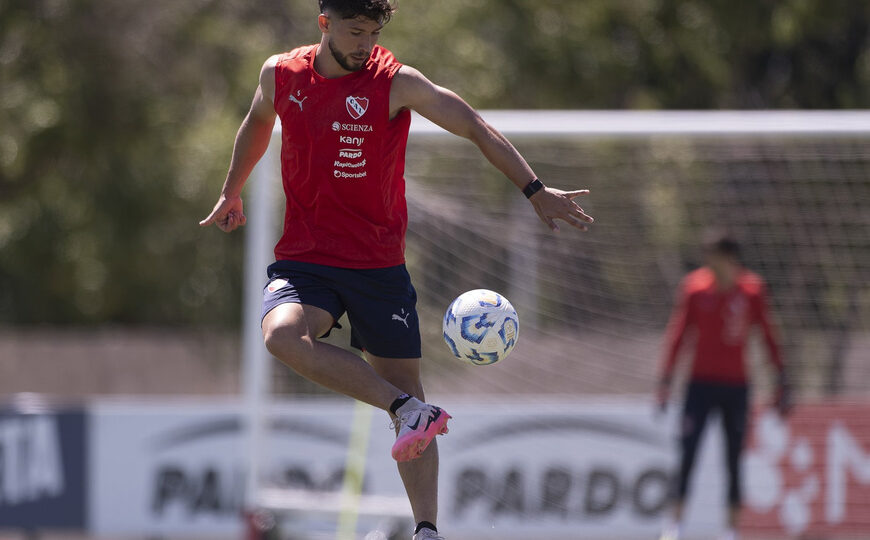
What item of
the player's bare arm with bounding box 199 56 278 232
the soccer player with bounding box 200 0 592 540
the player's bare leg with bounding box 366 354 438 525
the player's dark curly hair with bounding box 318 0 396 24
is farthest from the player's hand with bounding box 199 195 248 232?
the player's dark curly hair with bounding box 318 0 396 24

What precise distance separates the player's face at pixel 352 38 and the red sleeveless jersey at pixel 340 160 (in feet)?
0.31

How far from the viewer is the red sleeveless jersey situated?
482cm

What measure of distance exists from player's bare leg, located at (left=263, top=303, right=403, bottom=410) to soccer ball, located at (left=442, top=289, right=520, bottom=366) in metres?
0.39

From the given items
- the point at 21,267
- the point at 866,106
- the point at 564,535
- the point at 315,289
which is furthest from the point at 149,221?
the point at 315,289

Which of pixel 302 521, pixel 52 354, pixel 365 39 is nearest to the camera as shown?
pixel 365 39

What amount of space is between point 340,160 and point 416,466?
4.38 ft

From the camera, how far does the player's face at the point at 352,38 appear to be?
4.71m

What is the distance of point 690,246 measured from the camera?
1143 centimetres

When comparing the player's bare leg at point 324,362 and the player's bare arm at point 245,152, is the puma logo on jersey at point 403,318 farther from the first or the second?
the player's bare arm at point 245,152

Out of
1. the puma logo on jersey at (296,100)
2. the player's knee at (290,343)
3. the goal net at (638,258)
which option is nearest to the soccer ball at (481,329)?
the player's knee at (290,343)

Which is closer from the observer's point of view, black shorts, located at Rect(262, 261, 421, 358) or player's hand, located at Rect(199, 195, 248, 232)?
black shorts, located at Rect(262, 261, 421, 358)

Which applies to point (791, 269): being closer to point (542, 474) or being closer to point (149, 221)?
point (542, 474)

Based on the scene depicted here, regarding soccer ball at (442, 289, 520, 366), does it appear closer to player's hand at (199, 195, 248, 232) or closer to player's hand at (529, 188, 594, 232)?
player's hand at (529, 188, 594, 232)

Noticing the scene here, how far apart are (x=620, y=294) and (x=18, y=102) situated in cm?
972
